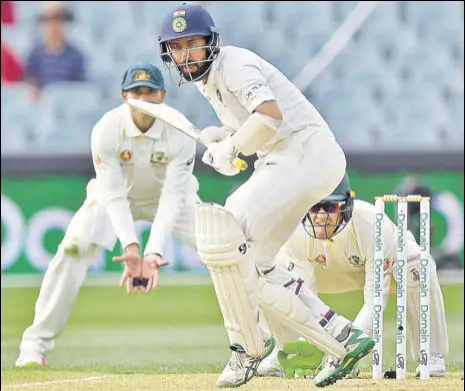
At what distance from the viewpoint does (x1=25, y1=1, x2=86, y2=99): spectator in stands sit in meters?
12.4

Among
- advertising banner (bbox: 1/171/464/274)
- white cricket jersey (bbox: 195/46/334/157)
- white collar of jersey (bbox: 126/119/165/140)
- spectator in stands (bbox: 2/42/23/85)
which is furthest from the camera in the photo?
spectator in stands (bbox: 2/42/23/85)

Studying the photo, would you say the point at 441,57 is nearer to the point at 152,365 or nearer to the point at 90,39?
the point at 90,39

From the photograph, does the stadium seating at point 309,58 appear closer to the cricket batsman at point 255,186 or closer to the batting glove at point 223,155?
the cricket batsman at point 255,186

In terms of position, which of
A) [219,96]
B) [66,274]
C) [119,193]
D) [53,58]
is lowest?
[66,274]

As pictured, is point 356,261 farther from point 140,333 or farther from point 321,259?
point 140,333

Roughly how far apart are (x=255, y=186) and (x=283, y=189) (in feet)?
0.33

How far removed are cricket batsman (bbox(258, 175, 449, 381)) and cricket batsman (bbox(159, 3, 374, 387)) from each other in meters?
0.58

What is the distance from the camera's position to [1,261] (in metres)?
11.2

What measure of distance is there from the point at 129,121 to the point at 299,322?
225 centimetres

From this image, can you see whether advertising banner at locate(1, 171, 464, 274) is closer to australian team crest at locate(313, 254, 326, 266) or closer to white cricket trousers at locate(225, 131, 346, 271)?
australian team crest at locate(313, 254, 326, 266)

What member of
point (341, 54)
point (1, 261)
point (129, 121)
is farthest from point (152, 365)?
point (341, 54)

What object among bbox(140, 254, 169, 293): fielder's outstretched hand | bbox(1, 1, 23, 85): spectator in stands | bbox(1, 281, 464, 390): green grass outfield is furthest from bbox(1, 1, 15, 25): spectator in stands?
bbox(140, 254, 169, 293): fielder's outstretched hand

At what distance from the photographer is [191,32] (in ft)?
14.6

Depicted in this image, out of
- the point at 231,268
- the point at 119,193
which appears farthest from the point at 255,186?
the point at 119,193
